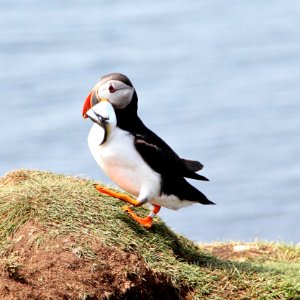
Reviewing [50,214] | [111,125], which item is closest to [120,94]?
[111,125]

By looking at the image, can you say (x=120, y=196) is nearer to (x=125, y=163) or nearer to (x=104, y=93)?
(x=125, y=163)

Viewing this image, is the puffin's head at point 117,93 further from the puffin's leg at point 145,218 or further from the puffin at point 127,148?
the puffin's leg at point 145,218

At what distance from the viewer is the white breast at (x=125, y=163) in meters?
6.11

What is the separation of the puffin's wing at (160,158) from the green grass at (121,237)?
1.39 feet

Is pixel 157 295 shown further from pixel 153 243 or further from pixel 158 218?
pixel 158 218

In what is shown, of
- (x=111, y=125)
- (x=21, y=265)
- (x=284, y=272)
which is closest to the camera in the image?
(x=21, y=265)

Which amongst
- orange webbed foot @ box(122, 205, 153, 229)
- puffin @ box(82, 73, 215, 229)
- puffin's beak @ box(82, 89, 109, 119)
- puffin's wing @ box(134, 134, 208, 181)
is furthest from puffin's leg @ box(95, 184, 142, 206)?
puffin's beak @ box(82, 89, 109, 119)

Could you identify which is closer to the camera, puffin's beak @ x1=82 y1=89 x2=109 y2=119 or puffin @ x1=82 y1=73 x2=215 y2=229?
puffin @ x1=82 y1=73 x2=215 y2=229

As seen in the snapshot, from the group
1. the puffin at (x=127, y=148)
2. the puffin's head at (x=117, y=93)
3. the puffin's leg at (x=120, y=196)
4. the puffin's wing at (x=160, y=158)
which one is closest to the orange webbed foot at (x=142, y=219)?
the puffin at (x=127, y=148)

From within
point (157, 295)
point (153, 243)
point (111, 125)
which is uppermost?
point (111, 125)

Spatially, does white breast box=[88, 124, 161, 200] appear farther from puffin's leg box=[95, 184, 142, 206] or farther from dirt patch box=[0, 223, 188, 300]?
dirt patch box=[0, 223, 188, 300]

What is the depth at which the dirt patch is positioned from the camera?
5605 millimetres

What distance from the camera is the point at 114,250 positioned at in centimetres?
594

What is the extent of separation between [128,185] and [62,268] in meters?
0.77
